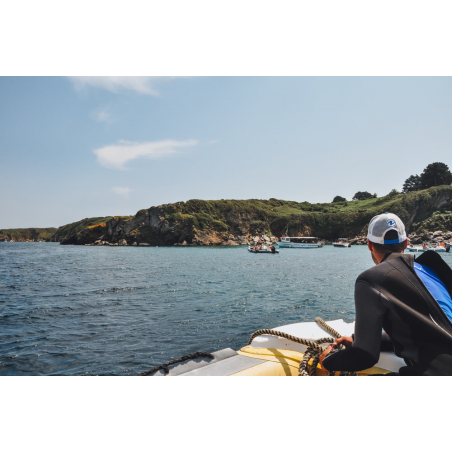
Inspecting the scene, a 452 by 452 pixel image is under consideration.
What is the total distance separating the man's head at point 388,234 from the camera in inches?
90.3

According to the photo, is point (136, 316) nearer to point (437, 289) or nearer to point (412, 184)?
point (437, 289)

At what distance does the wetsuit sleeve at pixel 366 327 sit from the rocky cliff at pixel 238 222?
91328 mm

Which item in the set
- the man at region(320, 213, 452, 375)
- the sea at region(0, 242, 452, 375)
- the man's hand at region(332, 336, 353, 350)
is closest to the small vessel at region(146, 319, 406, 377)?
the man's hand at region(332, 336, 353, 350)

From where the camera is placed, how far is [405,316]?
2006 millimetres

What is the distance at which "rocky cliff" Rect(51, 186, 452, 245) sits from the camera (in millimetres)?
84562

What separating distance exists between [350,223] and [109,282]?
92851mm

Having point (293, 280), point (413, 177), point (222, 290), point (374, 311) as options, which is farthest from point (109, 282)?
point (413, 177)

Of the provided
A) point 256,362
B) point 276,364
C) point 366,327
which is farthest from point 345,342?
point 256,362

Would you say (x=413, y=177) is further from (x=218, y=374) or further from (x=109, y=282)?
(x=218, y=374)

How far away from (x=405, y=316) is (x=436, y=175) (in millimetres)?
→ 113756

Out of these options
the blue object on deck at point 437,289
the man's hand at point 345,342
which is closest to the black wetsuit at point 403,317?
the blue object on deck at point 437,289

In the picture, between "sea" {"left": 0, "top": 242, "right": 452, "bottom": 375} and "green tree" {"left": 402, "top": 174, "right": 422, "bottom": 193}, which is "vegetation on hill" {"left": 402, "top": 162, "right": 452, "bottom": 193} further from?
"sea" {"left": 0, "top": 242, "right": 452, "bottom": 375}

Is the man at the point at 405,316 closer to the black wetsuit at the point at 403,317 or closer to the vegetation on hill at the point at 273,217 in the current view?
the black wetsuit at the point at 403,317

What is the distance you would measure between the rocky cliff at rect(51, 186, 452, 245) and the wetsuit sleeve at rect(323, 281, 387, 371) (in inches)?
3596
